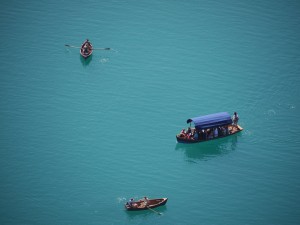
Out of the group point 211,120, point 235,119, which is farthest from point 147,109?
point 235,119

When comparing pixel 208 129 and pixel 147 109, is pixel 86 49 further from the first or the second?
pixel 208 129

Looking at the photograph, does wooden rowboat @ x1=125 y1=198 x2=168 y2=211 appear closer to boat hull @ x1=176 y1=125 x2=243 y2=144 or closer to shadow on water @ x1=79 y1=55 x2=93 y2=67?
boat hull @ x1=176 y1=125 x2=243 y2=144

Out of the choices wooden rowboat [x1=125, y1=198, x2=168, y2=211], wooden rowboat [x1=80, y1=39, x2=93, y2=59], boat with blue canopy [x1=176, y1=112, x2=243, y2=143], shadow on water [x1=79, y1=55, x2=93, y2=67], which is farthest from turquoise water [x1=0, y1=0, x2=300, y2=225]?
wooden rowboat [x1=80, y1=39, x2=93, y2=59]

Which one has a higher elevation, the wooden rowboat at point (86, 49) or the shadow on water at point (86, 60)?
the wooden rowboat at point (86, 49)

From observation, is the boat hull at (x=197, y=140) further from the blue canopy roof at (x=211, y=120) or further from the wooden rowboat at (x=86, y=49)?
the wooden rowboat at (x=86, y=49)

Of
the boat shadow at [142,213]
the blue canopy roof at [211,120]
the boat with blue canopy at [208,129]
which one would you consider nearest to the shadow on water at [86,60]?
the boat with blue canopy at [208,129]

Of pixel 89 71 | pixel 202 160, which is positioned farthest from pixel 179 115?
pixel 89 71
